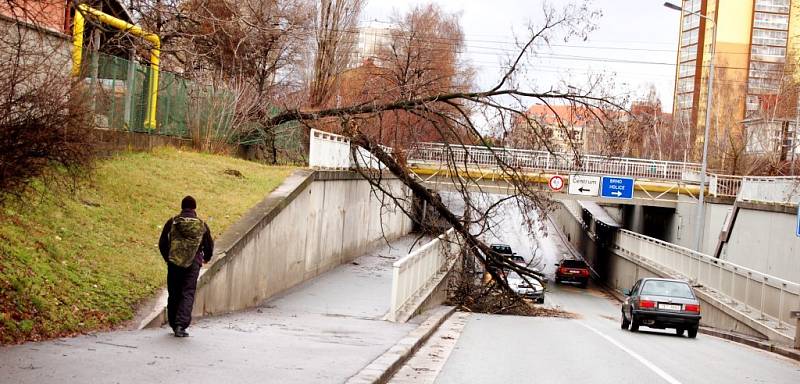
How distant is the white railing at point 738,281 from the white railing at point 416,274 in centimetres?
831

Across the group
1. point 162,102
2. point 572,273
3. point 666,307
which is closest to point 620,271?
point 572,273

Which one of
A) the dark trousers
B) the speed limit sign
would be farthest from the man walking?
the speed limit sign

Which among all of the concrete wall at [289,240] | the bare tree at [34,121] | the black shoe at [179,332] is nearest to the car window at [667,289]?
the concrete wall at [289,240]

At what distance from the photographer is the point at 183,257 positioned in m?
11.0

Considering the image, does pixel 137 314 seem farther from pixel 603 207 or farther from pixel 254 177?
pixel 603 207

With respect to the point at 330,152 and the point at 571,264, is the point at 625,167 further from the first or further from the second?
the point at 330,152

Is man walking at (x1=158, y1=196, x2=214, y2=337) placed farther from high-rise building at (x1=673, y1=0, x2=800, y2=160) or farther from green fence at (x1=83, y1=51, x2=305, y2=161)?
high-rise building at (x1=673, y1=0, x2=800, y2=160)

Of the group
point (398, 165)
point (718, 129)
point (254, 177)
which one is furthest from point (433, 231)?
point (718, 129)

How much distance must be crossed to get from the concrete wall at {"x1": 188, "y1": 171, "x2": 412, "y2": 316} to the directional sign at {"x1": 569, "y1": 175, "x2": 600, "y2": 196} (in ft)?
48.9

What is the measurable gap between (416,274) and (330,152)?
8.04 meters

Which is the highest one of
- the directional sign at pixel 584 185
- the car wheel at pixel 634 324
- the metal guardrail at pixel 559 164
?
the metal guardrail at pixel 559 164

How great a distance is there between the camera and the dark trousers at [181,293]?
11.0 meters

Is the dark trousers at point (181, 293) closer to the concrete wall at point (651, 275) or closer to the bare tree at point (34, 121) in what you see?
the bare tree at point (34, 121)

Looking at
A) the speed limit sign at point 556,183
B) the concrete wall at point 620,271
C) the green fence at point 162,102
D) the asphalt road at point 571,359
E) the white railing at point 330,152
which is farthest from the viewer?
the speed limit sign at point 556,183
